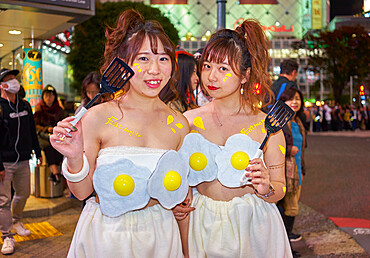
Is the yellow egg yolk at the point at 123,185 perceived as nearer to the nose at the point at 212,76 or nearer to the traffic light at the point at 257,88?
the nose at the point at 212,76

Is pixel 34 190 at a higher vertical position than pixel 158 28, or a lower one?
lower

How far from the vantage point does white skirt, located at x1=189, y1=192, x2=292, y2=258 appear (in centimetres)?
255

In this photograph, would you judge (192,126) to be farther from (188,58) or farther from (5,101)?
(5,101)

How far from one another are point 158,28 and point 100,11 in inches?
984

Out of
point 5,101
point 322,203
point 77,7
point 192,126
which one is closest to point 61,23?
point 77,7

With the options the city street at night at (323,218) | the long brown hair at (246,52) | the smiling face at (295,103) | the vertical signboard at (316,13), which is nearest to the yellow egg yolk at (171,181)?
the long brown hair at (246,52)

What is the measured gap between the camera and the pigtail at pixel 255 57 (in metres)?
2.70

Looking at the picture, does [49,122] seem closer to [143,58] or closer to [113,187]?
[143,58]

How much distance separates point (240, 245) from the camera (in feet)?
8.34

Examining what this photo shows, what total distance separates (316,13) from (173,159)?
72.8m

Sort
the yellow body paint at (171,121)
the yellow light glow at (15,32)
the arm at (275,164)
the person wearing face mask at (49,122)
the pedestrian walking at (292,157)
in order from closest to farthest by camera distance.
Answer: the yellow body paint at (171,121) → the arm at (275,164) → the pedestrian walking at (292,157) → the person wearing face mask at (49,122) → the yellow light glow at (15,32)

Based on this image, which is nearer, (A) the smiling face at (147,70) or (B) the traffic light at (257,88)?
(A) the smiling face at (147,70)

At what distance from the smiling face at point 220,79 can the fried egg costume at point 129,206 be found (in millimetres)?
509

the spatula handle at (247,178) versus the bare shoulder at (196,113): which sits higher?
the bare shoulder at (196,113)
